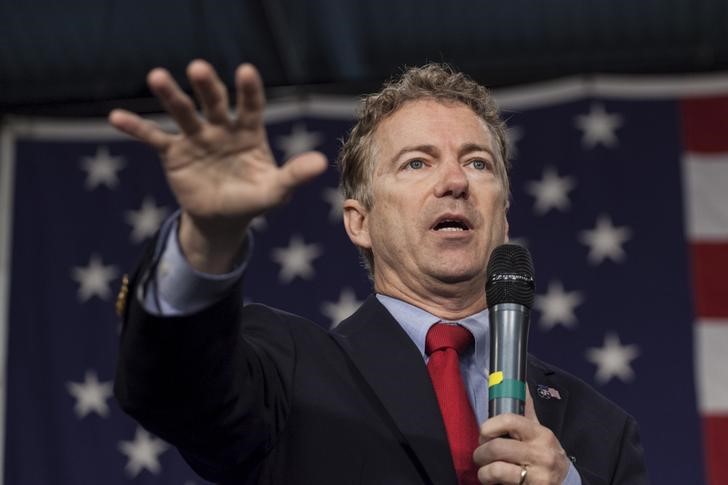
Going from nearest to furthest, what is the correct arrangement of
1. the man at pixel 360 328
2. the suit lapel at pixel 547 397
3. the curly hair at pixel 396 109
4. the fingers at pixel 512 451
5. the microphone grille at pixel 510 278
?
the man at pixel 360 328
the fingers at pixel 512 451
the microphone grille at pixel 510 278
the suit lapel at pixel 547 397
the curly hair at pixel 396 109

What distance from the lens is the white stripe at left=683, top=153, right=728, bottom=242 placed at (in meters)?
4.05

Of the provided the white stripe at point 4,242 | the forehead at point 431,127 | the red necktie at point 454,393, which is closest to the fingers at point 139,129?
the red necktie at point 454,393

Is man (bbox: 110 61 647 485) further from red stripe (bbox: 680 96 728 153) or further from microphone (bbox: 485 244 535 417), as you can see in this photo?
red stripe (bbox: 680 96 728 153)

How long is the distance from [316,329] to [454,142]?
0.50m

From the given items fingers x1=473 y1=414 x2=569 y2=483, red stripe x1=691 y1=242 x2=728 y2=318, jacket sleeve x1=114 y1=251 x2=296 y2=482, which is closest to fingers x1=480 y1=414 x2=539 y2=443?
fingers x1=473 y1=414 x2=569 y2=483

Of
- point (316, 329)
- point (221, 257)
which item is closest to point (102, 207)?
point (316, 329)

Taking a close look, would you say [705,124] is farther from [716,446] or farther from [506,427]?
[506,427]

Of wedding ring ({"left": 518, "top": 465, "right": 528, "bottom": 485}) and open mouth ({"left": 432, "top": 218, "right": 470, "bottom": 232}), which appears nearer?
wedding ring ({"left": 518, "top": 465, "right": 528, "bottom": 485})

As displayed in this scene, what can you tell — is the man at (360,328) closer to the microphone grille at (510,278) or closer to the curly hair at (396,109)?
the curly hair at (396,109)

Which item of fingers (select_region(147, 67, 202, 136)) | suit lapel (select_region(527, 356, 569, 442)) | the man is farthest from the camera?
suit lapel (select_region(527, 356, 569, 442))

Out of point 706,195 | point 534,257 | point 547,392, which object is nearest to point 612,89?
point 706,195

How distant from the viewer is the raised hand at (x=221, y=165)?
51.9 inches

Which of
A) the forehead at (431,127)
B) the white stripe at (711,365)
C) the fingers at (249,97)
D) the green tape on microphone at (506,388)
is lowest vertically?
the green tape on microphone at (506,388)

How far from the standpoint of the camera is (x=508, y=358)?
1551mm
